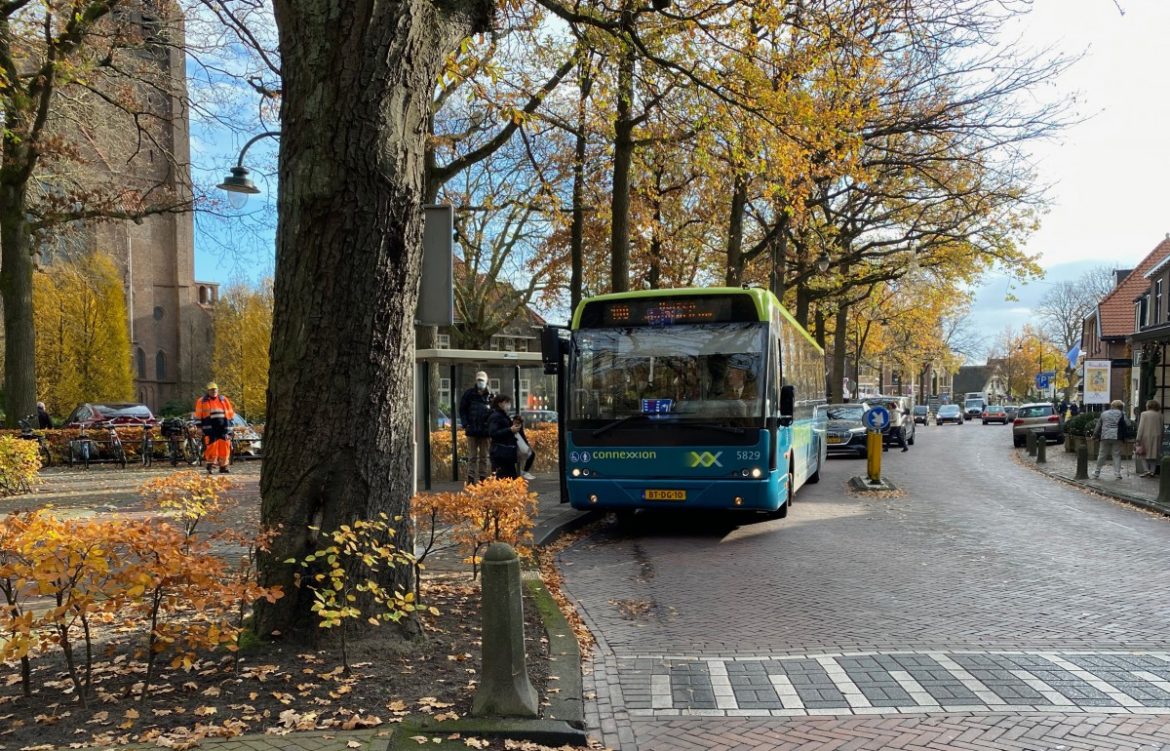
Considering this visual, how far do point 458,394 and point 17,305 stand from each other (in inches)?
349

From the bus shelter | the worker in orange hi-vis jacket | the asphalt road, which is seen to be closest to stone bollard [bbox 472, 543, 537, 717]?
the asphalt road

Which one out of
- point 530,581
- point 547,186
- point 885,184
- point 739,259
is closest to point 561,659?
point 530,581

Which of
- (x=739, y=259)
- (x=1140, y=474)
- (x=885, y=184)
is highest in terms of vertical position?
(x=885, y=184)

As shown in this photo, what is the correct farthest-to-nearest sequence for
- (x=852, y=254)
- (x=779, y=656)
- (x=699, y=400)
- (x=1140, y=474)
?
(x=852, y=254) → (x=1140, y=474) → (x=699, y=400) → (x=779, y=656)

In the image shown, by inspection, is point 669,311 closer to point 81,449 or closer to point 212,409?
point 212,409

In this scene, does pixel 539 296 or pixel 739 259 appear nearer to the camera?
pixel 739 259

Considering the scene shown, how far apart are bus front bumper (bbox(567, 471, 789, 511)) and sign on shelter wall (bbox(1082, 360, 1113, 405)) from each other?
19490 mm

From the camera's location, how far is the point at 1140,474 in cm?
1733

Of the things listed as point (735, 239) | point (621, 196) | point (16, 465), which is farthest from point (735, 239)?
point (16, 465)

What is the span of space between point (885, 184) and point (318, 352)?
74.1ft

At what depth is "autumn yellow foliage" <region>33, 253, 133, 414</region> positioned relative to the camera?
32438mm

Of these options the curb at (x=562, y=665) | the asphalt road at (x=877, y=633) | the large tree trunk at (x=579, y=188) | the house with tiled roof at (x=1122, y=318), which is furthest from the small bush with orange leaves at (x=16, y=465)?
the house with tiled roof at (x=1122, y=318)

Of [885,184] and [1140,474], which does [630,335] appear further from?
[885,184]

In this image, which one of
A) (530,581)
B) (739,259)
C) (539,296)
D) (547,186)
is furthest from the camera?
(539,296)
